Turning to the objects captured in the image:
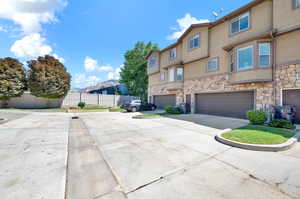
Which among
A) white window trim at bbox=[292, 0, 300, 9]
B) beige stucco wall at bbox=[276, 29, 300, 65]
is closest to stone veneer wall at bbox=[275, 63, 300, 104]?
beige stucco wall at bbox=[276, 29, 300, 65]

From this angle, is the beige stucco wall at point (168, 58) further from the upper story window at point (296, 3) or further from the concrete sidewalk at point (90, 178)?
the concrete sidewalk at point (90, 178)

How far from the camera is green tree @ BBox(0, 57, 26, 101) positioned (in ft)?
58.3

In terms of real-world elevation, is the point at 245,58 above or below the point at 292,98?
above

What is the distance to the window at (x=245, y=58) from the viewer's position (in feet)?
32.0

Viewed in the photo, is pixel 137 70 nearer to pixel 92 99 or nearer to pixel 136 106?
pixel 92 99

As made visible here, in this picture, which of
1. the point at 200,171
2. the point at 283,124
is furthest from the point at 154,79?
the point at 200,171

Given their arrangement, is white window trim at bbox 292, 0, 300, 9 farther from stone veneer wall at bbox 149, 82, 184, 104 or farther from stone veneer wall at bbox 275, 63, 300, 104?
stone veneer wall at bbox 149, 82, 184, 104

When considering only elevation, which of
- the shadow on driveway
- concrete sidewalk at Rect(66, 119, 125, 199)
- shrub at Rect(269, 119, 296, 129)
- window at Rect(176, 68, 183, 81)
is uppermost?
window at Rect(176, 68, 183, 81)

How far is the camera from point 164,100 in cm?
1945

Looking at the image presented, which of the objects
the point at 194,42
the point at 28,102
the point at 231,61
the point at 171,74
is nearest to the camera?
the point at 231,61

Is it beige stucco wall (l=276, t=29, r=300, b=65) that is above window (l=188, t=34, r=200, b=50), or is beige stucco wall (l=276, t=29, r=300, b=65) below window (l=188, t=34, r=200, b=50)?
below

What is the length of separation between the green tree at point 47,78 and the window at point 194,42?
17279 millimetres

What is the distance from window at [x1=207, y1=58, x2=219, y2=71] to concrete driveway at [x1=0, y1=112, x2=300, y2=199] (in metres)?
9.02

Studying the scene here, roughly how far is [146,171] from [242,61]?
10.6 metres
